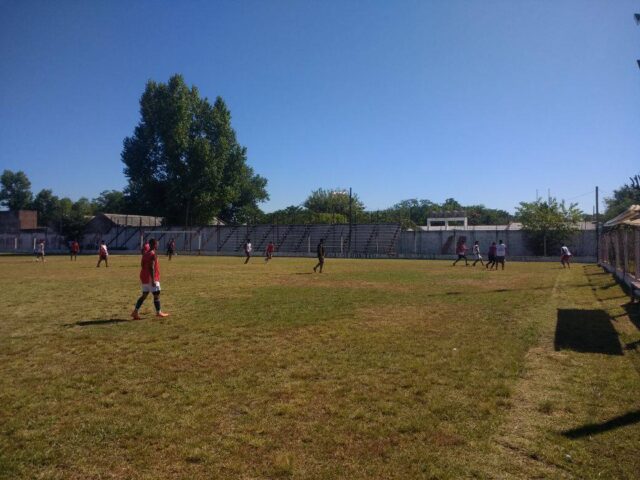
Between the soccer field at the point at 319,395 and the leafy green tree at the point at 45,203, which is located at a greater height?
the leafy green tree at the point at 45,203

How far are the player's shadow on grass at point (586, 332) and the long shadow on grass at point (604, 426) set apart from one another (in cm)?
319

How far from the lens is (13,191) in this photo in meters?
109

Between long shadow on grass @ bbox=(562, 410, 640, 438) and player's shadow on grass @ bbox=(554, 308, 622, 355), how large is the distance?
10.5 ft

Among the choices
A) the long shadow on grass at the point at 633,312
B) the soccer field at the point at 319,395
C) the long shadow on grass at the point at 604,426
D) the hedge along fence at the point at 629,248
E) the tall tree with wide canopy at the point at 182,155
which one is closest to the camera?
the soccer field at the point at 319,395

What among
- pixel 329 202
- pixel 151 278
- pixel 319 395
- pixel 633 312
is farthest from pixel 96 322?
pixel 329 202

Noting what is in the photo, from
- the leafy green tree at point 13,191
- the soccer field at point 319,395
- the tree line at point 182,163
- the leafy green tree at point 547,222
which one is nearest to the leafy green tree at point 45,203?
the leafy green tree at point 13,191

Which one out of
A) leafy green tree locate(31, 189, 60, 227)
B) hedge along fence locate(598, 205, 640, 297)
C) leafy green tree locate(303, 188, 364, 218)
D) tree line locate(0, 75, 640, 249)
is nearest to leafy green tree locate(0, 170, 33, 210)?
leafy green tree locate(31, 189, 60, 227)

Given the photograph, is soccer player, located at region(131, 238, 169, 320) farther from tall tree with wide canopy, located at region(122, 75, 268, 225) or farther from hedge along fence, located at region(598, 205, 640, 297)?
tall tree with wide canopy, located at region(122, 75, 268, 225)

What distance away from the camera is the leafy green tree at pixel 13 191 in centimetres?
10838

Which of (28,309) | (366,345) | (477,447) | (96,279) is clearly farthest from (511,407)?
(96,279)

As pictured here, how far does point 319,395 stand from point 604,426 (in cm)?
307

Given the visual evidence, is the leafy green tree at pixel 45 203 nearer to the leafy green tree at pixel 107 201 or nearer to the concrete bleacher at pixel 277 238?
the leafy green tree at pixel 107 201

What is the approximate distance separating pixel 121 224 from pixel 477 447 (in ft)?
247

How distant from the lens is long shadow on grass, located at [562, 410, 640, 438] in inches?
184
